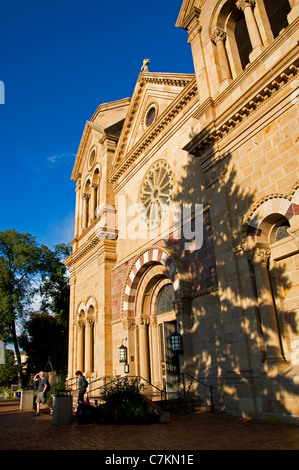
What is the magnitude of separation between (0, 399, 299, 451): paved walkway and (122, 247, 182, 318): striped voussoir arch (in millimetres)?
5047

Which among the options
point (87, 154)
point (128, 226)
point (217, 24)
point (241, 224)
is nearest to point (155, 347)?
point (128, 226)

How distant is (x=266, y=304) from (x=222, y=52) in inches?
361

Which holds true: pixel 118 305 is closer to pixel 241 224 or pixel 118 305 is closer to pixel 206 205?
pixel 206 205

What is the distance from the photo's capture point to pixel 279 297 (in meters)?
9.66

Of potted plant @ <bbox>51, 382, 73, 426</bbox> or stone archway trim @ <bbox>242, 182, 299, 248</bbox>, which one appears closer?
stone archway trim @ <bbox>242, 182, 299, 248</bbox>

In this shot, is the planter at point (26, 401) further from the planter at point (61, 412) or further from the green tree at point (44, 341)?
the green tree at point (44, 341)

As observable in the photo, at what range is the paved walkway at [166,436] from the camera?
690cm

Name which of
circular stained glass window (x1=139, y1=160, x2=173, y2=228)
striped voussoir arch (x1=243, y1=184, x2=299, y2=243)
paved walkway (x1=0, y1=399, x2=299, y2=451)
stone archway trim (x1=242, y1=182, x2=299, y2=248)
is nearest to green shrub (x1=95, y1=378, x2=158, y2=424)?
paved walkway (x1=0, y1=399, x2=299, y2=451)

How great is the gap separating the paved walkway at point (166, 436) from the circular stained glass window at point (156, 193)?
29.7ft

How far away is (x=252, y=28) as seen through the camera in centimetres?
1155

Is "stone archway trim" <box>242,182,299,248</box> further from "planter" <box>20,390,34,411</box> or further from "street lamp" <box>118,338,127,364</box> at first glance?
"planter" <box>20,390,34,411</box>

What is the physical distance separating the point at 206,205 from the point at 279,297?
4.54m

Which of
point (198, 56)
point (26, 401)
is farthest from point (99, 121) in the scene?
point (26, 401)

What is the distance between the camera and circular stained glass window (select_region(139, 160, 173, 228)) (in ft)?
54.1
